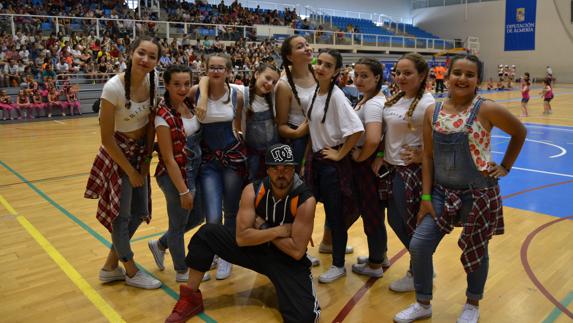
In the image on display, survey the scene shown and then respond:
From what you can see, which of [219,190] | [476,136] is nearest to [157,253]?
[219,190]

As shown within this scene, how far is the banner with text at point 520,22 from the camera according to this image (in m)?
22.7

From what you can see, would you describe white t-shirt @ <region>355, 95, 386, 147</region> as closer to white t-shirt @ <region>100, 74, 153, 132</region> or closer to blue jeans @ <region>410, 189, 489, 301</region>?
blue jeans @ <region>410, 189, 489, 301</region>

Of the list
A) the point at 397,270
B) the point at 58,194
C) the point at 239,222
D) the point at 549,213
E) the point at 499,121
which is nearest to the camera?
the point at 499,121

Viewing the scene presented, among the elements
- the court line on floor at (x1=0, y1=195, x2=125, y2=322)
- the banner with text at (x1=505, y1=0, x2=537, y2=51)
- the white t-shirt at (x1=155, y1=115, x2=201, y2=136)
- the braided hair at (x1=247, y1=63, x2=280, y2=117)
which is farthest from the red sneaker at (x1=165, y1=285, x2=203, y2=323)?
the banner with text at (x1=505, y1=0, x2=537, y2=51)

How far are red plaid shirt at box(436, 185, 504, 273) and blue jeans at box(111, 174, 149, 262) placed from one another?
216 cm

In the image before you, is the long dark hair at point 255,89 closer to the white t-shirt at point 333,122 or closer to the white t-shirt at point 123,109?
the white t-shirt at point 333,122

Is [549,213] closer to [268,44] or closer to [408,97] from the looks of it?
[408,97]

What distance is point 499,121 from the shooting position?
259 cm

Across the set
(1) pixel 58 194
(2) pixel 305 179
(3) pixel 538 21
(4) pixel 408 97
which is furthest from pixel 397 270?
(3) pixel 538 21

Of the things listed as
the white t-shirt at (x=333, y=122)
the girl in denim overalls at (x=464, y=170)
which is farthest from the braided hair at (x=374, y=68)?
the girl in denim overalls at (x=464, y=170)

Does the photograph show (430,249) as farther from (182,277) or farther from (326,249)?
(182,277)

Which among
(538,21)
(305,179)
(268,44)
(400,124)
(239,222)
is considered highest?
(538,21)

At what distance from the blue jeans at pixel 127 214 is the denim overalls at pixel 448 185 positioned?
202 cm

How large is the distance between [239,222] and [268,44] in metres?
19.9
